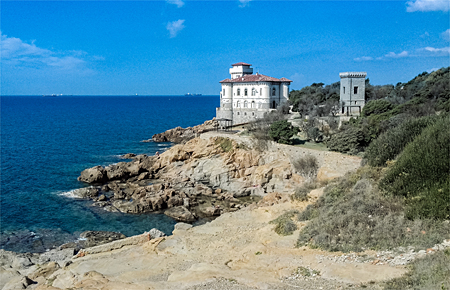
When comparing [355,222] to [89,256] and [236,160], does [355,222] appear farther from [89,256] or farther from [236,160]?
[236,160]

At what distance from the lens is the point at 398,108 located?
125 feet

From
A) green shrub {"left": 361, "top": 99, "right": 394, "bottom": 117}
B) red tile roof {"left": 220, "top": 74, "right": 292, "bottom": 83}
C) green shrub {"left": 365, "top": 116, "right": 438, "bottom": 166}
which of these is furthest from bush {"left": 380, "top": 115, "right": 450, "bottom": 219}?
red tile roof {"left": 220, "top": 74, "right": 292, "bottom": 83}

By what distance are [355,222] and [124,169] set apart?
2736 centimetres

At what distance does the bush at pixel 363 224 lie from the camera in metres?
13.4

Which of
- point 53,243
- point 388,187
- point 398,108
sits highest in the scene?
point 398,108

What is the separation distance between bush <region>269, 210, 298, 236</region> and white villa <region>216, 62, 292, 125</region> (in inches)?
1447

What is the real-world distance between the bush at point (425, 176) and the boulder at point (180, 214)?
13672 mm

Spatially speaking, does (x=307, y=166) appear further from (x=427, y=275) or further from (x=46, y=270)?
(x=427, y=275)

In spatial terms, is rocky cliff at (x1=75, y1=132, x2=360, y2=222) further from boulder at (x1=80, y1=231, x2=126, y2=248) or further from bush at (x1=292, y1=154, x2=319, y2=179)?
boulder at (x1=80, y1=231, x2=126, y2=248)

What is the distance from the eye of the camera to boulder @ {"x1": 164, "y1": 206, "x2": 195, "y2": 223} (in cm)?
2648

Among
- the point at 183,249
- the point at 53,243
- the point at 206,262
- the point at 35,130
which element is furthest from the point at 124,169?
the point at 35,130

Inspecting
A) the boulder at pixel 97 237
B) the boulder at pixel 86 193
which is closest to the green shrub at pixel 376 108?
the boulder at pixel 86 193

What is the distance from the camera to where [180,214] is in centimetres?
2683

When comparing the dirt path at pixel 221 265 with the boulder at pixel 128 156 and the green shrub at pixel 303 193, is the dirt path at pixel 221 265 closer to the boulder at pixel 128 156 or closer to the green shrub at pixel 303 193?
the green shrub at pixel 303 193
